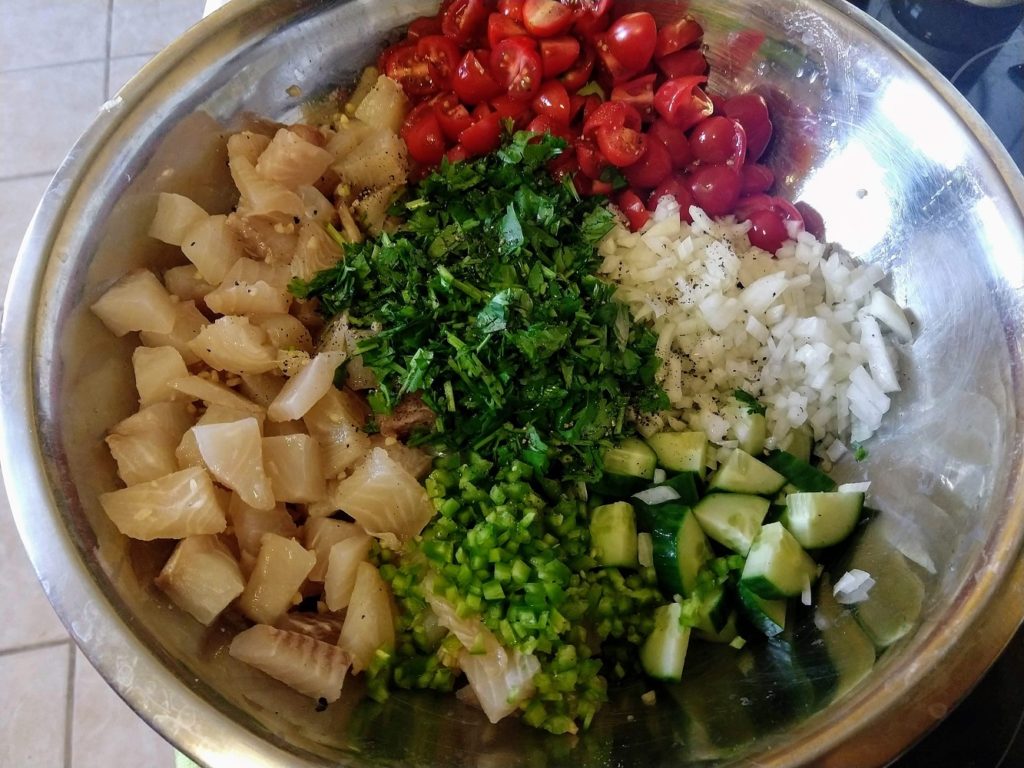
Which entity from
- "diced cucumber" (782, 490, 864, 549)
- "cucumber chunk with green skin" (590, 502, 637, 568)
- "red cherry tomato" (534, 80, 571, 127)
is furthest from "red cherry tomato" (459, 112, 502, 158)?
"diced cucumber" (782, 490, 864, 549)

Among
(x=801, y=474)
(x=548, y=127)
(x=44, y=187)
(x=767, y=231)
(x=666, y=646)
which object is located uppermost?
(x=548, y=127)

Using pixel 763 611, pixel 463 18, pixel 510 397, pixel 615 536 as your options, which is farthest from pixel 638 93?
pixel 763 611

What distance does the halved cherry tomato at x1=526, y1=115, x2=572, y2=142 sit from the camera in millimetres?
1853

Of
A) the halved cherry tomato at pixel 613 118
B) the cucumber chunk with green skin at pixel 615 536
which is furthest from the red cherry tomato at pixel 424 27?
the cucumber chunk with green skin at pixel 615 536

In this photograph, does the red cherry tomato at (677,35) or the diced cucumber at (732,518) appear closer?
the diced cucumber at (732,518)

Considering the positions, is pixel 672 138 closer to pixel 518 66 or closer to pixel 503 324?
pixel 518 66

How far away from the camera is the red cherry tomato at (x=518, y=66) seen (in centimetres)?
179

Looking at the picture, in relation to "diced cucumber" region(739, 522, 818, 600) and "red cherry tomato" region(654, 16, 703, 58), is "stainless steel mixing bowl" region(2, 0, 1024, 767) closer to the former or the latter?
"red cherry tomato" region(654, 16, 703, 58)

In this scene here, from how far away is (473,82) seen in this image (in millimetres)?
1846

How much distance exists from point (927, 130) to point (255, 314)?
4.88 ft

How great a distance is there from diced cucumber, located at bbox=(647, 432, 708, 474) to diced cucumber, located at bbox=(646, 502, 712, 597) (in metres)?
0.11

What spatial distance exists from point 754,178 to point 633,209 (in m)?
0.33

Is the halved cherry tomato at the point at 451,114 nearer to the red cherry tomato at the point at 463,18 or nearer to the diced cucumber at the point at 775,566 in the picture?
the red cherry tomato at the point at 463,18

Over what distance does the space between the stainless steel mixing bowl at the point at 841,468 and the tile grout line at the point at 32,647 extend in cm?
115
